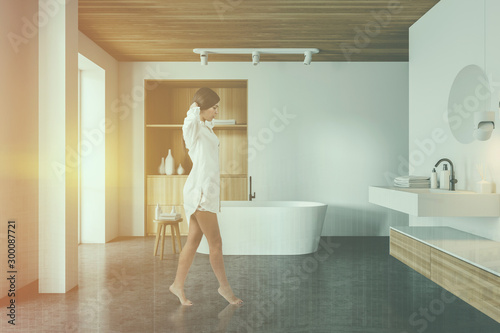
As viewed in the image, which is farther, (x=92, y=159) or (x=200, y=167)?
(x=92, y=159)

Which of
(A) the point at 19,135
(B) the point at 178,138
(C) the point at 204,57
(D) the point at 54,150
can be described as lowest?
(D) the point at 54,150

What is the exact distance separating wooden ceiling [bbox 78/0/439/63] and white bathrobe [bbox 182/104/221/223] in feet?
5.24

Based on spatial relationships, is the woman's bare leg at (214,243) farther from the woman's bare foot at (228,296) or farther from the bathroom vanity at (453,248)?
the bathroom vanity at (453,248)

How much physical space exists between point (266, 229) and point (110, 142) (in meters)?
2.56

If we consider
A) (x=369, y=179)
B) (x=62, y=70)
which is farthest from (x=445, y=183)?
(x=62, y=70)

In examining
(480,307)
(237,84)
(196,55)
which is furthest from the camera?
(237,84)

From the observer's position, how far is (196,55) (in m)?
5.70

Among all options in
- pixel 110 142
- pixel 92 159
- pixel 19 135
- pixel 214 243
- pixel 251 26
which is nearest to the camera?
pixel 214 243

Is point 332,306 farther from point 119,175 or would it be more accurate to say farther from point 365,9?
point 119,175

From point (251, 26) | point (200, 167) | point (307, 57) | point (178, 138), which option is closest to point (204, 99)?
point (200, 167)

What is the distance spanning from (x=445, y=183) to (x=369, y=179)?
2472 mm

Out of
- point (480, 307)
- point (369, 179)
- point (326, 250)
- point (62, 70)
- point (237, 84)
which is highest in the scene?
point (237, 84)

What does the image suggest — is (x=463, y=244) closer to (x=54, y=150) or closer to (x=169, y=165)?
(x=54, y=150)

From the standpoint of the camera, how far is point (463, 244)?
2.76 metres
